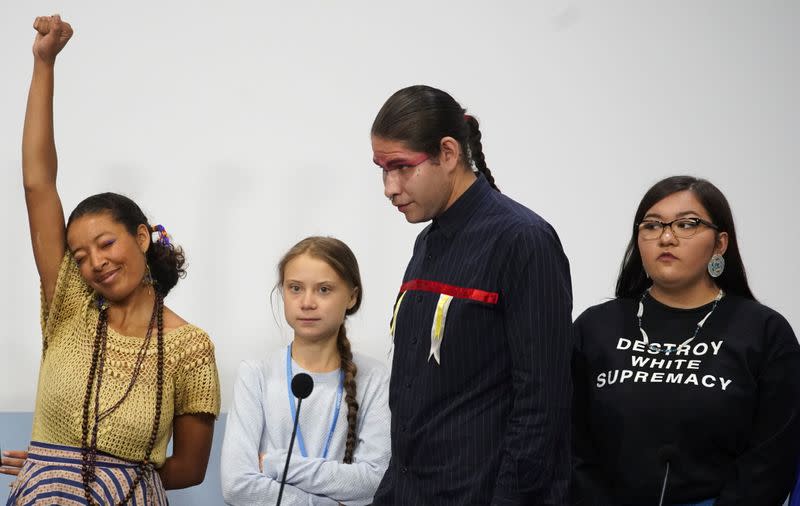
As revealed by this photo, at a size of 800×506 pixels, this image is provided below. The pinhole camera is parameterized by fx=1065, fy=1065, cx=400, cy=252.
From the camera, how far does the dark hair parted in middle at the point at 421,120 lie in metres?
1.95

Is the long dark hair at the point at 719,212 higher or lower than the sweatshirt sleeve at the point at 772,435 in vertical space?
higher

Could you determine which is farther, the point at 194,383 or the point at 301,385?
the point at 194,383

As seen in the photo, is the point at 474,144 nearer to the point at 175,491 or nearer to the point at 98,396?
the point at 98,396

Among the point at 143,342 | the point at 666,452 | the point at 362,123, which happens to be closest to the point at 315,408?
the point at 143,342

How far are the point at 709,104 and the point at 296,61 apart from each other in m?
1.33

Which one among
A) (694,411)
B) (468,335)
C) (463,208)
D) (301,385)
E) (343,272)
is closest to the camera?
(468,335)

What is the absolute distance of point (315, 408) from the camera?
252 cm

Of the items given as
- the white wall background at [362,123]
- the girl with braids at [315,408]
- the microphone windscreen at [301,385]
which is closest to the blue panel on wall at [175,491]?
the white wall background at [362,123]

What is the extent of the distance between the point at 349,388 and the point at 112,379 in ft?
1.81

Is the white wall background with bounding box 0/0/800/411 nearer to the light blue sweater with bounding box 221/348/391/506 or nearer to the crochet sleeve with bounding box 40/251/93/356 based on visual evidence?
the light blue sweater with bounding box 221/348/391/506

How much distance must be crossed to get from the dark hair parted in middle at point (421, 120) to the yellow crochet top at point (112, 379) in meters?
0.75

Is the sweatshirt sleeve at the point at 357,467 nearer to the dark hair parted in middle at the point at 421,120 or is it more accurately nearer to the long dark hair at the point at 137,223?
the long dark hair at the point at 137,223

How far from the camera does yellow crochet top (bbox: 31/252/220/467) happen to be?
7.53 feet

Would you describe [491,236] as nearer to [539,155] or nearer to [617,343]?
[617,343]
